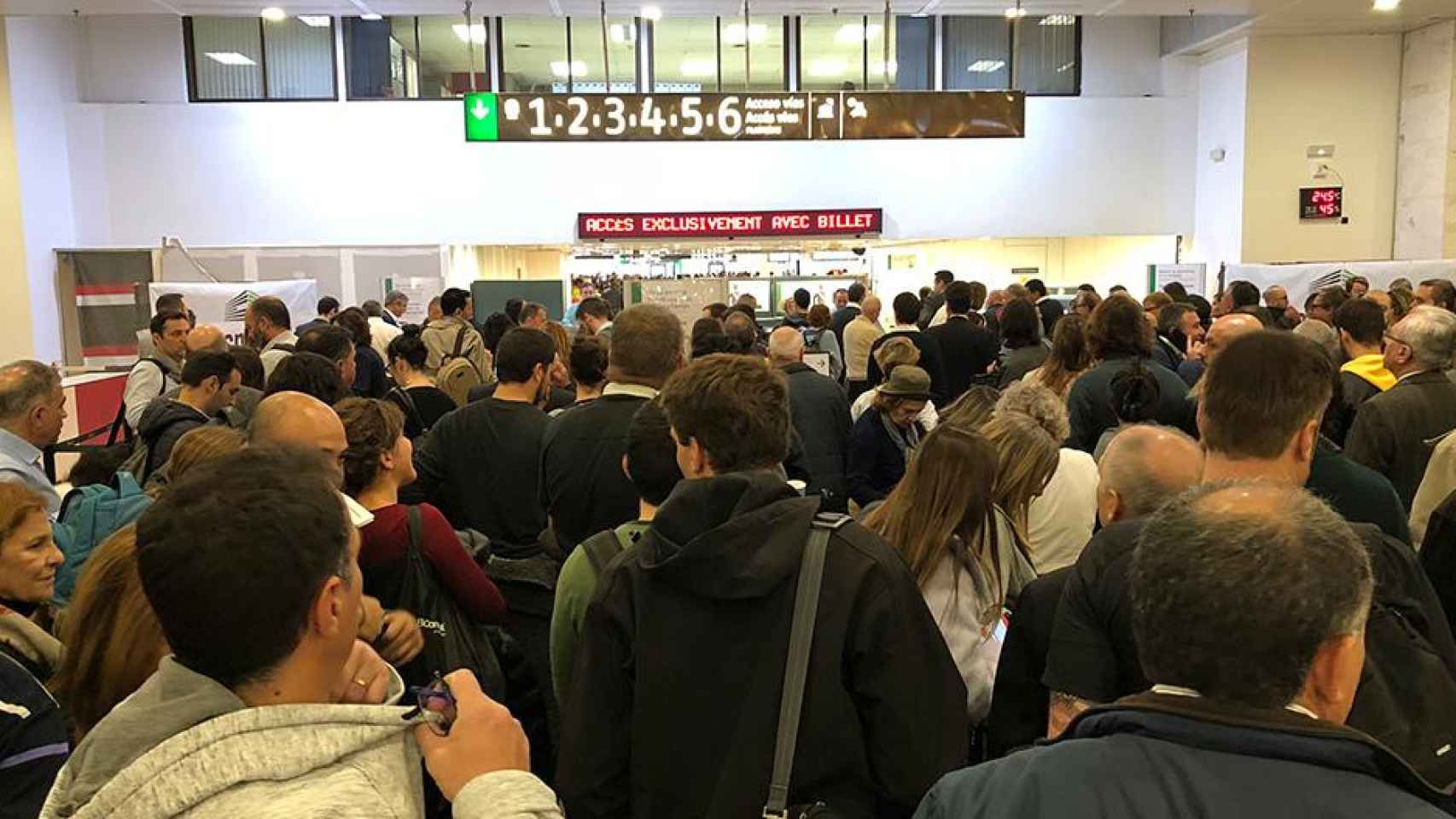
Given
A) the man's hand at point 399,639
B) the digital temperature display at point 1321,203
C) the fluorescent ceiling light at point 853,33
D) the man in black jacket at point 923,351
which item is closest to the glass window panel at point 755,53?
the fluorescent ceiling light at point 853,33

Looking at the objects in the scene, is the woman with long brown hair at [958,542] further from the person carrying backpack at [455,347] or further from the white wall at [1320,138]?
the white wall at [1320,138]

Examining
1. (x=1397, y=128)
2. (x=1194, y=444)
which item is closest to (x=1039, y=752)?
(x=1194, y=444)

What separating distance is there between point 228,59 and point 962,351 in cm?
1101

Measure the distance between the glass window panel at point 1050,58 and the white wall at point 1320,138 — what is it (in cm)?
230

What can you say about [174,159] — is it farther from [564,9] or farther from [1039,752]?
[1039,752]

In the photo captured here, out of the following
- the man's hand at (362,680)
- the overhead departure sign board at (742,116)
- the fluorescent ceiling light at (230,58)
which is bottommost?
the man's hand at (362,680)

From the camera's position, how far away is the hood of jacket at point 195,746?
3.71 ft

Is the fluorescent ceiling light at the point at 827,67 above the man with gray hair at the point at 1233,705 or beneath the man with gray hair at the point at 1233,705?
above

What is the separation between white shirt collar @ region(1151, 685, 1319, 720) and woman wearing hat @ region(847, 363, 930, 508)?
11.4ft

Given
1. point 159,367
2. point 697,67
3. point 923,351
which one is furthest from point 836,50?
point 159,367

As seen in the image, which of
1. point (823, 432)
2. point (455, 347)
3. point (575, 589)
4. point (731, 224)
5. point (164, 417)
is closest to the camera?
point (575, 589)

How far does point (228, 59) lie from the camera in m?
14.0

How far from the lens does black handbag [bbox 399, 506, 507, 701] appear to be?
2557mm

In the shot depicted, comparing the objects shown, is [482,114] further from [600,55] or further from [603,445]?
[603,445]
